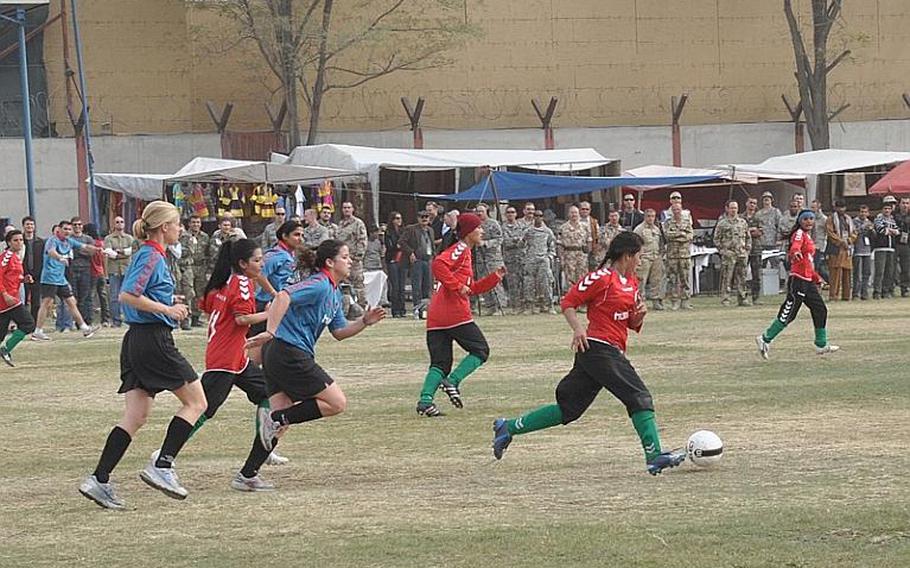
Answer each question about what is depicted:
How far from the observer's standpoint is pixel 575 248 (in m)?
30.4

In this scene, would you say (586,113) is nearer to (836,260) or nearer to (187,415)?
(836,260)

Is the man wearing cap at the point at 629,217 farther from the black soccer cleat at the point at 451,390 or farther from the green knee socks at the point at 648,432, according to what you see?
the green knee socks at the point at 648,432

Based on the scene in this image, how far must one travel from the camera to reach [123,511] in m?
10.0

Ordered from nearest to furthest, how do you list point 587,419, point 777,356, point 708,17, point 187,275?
1. point 587,419
2. point 777,356
3. point 187,275
4. point 708,17

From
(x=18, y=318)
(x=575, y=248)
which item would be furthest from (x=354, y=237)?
(x=18, y=318)

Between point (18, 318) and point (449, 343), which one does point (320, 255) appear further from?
point (18, 318)

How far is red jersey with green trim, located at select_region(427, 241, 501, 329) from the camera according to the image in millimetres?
14664

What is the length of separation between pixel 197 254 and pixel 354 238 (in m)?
2.69

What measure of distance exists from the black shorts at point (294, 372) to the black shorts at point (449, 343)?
3981 millimetres

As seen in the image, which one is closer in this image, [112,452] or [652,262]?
[112,452]

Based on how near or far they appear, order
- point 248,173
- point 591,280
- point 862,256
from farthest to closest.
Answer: point 862,256 < point 248,173 < point 591,280

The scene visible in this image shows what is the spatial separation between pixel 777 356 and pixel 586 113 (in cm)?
2546

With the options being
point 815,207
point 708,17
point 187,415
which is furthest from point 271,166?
point 187,415

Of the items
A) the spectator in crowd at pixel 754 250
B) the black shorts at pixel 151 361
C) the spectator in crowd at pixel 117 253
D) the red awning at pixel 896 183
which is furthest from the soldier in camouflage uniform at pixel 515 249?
the black shorts at pixel 151 361
